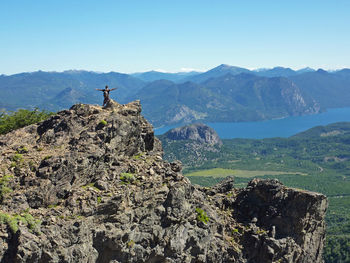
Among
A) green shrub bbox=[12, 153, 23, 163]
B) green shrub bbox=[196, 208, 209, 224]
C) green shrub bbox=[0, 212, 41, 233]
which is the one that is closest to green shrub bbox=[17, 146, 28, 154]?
green shrub bbox=[12, 153, 23, 163]

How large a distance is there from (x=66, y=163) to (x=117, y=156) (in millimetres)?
6126

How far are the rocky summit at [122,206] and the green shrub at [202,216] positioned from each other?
14cm

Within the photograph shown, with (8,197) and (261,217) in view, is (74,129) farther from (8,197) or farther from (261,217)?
(261,217)

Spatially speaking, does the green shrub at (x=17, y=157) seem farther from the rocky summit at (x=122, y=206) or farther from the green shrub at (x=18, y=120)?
the green shrub at (x=18, y=120)

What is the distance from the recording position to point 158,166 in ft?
125

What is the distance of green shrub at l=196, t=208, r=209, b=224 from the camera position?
35.8m

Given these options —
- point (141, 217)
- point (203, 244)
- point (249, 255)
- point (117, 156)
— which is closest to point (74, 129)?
point (117, 156)

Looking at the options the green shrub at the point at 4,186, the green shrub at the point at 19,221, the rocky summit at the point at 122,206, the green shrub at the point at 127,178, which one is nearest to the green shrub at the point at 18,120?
the rocky summit at the point at 122,206

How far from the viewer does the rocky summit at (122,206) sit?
28094mm

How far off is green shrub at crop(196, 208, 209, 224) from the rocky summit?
142mm

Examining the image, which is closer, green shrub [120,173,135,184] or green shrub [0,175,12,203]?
green shrub [0,175,12,203]

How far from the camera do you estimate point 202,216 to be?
36281mm

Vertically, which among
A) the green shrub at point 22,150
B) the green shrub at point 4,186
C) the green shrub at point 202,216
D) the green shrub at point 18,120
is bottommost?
the green shrub at point 202,216

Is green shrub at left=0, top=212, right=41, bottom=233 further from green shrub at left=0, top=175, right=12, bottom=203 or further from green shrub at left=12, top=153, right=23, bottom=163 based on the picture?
green shrub at left=12, top=153, right=23, bottom=163
